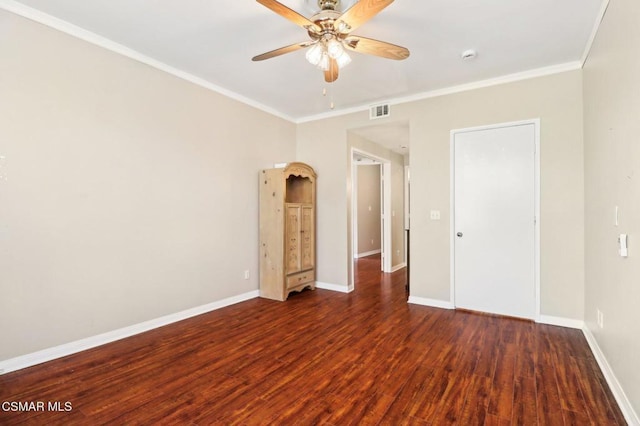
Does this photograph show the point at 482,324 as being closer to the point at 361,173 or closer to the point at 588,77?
the point at 588,77

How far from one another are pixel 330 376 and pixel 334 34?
2.47 metres

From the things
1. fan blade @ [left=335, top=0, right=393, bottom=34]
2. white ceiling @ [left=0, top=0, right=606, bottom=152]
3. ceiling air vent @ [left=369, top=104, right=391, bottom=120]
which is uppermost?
white ceiling @ [left=0, top=0, right=606, bottom=152]

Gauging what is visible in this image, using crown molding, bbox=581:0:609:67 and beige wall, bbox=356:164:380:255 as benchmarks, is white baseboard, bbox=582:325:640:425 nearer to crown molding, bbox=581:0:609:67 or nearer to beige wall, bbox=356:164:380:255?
crown molding, bbox=581:0:609:67

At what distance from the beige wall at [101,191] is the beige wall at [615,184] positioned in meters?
3.66

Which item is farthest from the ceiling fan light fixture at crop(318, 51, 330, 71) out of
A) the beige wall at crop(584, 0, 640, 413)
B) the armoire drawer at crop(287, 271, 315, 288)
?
the armoire drawer at crop(287, 271, 315, 288)

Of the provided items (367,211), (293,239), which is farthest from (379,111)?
(367,211)

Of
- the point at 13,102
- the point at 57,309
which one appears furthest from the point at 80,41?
the point at 57,309

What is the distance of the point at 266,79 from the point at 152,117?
130 centimetres

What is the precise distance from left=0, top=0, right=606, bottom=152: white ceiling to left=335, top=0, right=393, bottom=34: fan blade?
410 millimetres

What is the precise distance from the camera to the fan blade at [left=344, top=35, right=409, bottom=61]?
2.16m

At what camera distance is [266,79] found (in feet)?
11.6

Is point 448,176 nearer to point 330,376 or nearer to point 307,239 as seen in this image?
point 307,239

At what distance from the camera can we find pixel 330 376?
2240mm

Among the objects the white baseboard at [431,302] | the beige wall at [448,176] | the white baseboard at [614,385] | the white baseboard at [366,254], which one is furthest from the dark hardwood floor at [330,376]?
the white baseboard at [366,254]
